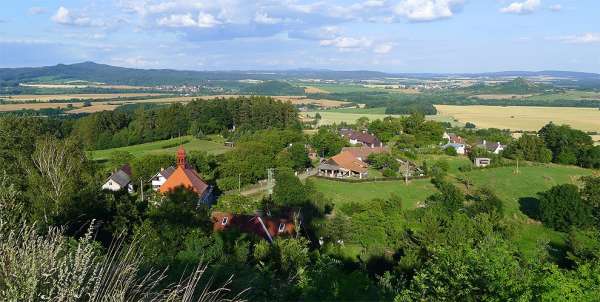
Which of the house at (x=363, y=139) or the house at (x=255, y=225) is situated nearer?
the house at (x=255, y=225)

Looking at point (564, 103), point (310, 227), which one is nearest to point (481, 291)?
point (310, 227)

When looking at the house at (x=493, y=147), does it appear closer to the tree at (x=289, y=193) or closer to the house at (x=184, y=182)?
the tree at (x=289, y=193)

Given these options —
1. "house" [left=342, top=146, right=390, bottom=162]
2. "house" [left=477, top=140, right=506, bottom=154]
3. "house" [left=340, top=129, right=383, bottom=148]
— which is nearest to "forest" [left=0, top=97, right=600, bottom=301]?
"house" [left=342, top=146, right=390, bottom=162]

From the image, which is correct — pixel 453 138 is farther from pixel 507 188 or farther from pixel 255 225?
pixel 255 225

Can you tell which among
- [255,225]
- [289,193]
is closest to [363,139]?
[289,193]

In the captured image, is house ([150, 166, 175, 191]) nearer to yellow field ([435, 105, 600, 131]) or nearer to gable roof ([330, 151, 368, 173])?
gable roof ([330, 151, 368, 173])

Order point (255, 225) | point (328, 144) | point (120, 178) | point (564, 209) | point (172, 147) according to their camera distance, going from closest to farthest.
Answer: point (255, 225) < point (564, 209) < point (120, 178) < point (328, 144) < point (172, 147)

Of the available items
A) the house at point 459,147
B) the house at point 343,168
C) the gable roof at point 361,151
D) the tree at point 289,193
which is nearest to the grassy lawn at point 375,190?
the house at point 343,168
